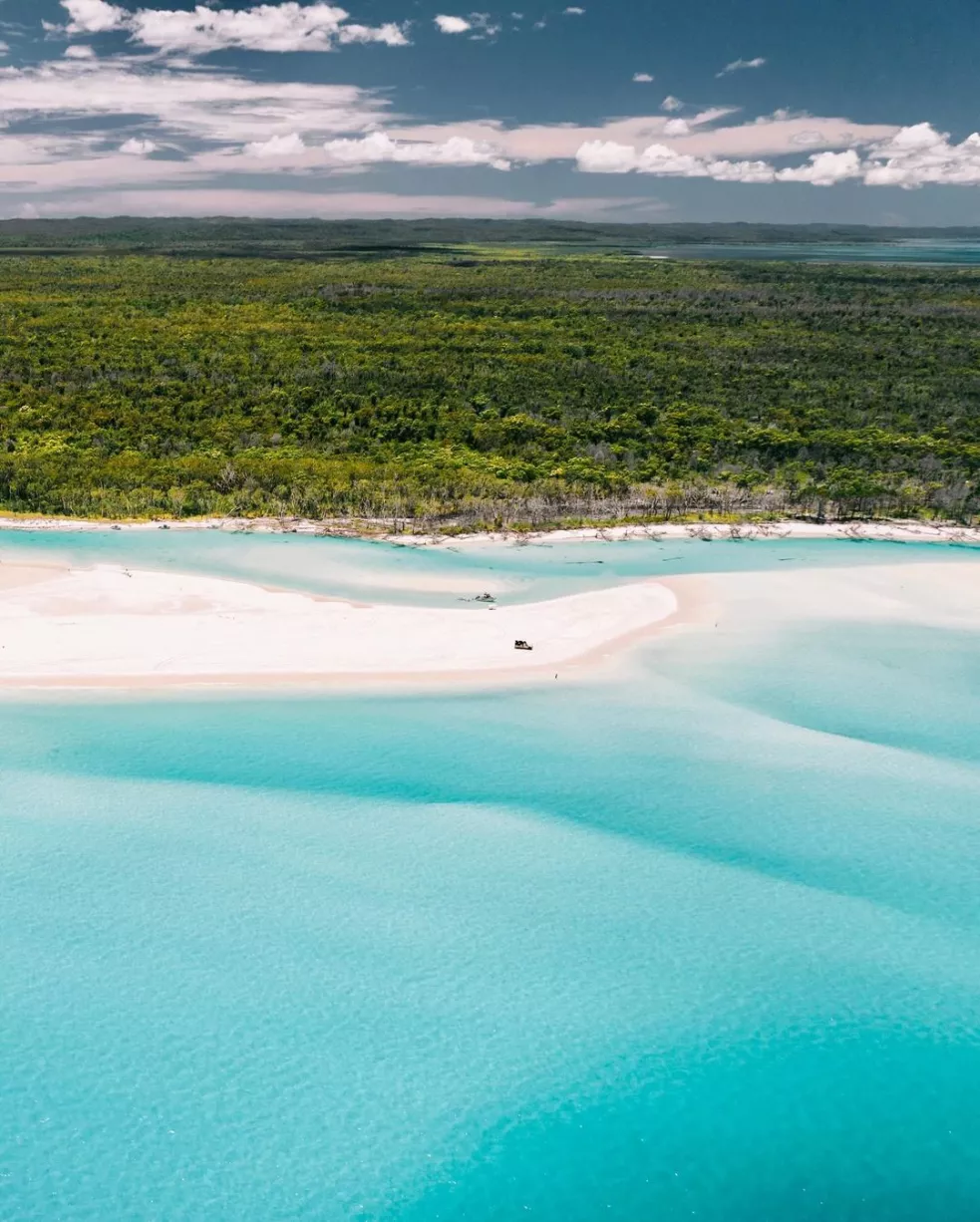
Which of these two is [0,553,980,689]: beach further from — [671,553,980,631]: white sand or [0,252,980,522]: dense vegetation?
[0,252,980,522]: dense vegetation

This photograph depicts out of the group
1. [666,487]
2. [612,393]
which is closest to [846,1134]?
[666,487]

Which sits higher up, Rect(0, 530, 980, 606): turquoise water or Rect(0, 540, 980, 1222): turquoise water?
Rect(0, 530, 980, 606): turquoise water

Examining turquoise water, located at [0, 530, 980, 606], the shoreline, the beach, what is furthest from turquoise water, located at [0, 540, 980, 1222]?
the shoreline

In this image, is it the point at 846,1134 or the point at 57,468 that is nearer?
the point at 846,1134

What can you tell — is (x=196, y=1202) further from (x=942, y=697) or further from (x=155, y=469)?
(x=155, y=469)

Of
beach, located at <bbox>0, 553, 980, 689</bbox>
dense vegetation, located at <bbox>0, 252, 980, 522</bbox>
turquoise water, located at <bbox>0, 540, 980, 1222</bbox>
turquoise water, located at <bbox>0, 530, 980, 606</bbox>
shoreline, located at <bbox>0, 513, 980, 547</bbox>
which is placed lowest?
turquoise water, located at <bbox>0, 540, 980, 1222</bbox>

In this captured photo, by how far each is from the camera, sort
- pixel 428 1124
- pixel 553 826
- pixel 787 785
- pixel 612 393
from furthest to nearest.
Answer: pixel 612 393
pixel 787 785
pixel 553 826
pixel 428 1124
